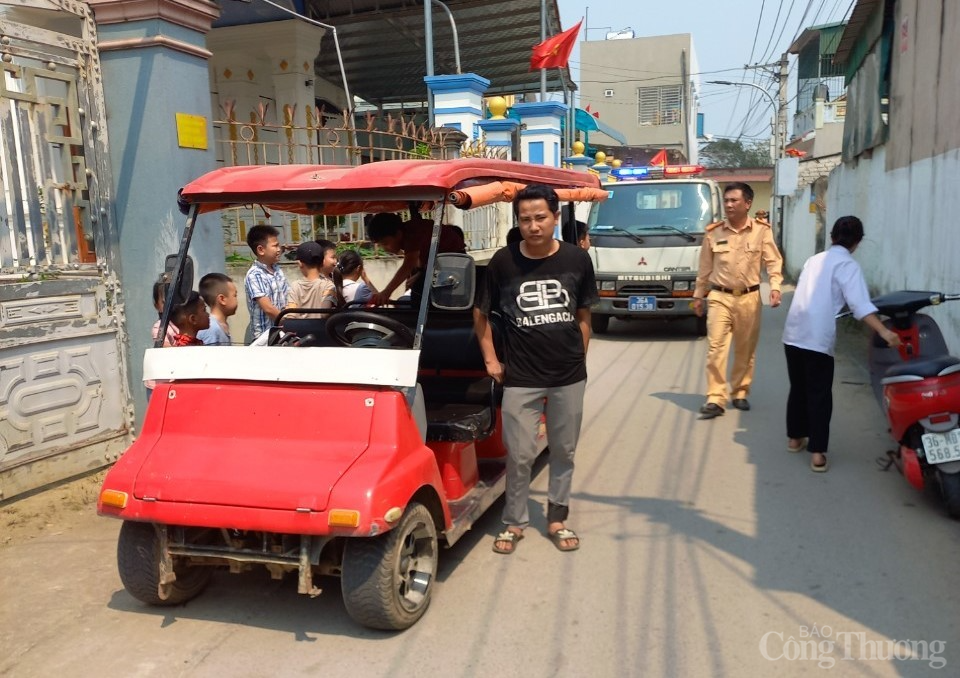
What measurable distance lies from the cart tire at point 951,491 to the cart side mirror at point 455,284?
2.80m

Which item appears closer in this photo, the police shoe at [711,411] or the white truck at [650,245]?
the police shoe at [711,411]

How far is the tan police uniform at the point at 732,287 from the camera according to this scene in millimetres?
6617

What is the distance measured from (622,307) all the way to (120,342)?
6.64 m

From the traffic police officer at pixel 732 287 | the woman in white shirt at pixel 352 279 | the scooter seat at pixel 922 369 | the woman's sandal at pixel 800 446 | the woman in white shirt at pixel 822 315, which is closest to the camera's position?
the scooter seat at pixel 922 369

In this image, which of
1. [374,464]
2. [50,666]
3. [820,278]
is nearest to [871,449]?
[820,278]

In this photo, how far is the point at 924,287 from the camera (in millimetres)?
7676

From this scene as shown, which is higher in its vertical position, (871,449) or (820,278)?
(820,278)

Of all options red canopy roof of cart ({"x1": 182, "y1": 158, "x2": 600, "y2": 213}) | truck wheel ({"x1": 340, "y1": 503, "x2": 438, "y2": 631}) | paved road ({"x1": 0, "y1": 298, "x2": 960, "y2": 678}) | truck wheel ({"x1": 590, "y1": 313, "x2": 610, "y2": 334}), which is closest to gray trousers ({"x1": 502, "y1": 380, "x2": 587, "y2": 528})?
paved road ({"x1": 0, "y1": 298, "x2": 960, "y2": 678})

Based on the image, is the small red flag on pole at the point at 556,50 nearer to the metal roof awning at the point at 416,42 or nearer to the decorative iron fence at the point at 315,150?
the metal roof awning at the point at 416,42

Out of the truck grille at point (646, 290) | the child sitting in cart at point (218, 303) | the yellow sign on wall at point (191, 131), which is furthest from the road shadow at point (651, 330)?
the child sitting in cart at point (218, 303)

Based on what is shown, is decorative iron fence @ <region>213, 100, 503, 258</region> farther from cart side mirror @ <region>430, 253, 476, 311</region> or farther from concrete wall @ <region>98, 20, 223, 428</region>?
cart side mirror @ <region>430, 253, 476, 311</region>

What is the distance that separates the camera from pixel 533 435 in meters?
4.23

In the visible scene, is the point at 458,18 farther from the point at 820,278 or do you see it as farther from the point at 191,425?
the point at 191,425

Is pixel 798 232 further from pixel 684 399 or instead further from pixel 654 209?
pixel 684 399
